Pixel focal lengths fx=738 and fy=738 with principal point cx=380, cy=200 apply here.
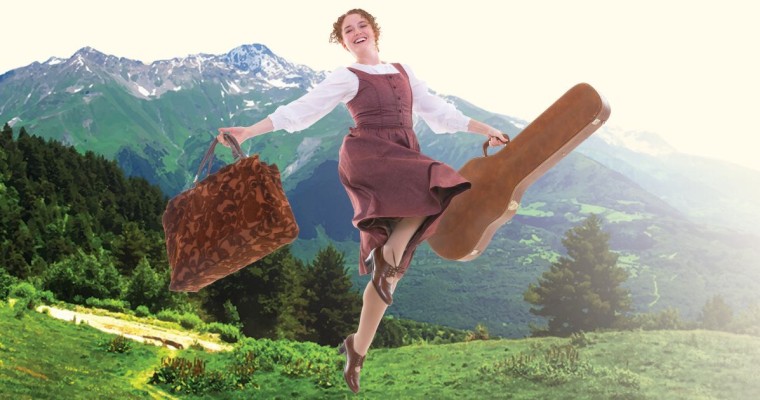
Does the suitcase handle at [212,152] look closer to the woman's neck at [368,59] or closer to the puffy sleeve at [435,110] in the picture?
the woman's neck at [368,59]

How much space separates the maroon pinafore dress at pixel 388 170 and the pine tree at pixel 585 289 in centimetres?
3129

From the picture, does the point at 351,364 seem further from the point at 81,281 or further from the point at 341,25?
the point at 81,281

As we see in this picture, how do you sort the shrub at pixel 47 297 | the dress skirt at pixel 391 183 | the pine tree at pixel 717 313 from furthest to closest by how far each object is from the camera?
the pine tree at pixel 717 313, the shrub at pixel 47 297, the dress skirt at pixel 391 183

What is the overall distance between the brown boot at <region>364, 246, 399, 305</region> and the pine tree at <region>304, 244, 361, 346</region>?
23209 millimetres

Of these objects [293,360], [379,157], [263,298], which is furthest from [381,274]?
[263,298]

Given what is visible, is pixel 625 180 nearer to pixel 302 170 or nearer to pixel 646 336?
pixel 302 170

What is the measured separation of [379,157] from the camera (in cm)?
432

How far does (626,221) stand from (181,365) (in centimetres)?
13597

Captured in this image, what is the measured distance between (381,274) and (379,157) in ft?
2.24

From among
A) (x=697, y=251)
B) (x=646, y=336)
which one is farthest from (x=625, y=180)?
(x=646, y=336)

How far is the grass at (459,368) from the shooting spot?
12.6 meters

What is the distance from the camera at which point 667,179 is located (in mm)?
161125

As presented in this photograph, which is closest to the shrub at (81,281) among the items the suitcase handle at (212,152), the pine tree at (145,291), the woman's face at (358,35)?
the pine tree at (145,291)

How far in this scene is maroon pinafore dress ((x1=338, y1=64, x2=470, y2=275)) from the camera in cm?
417
